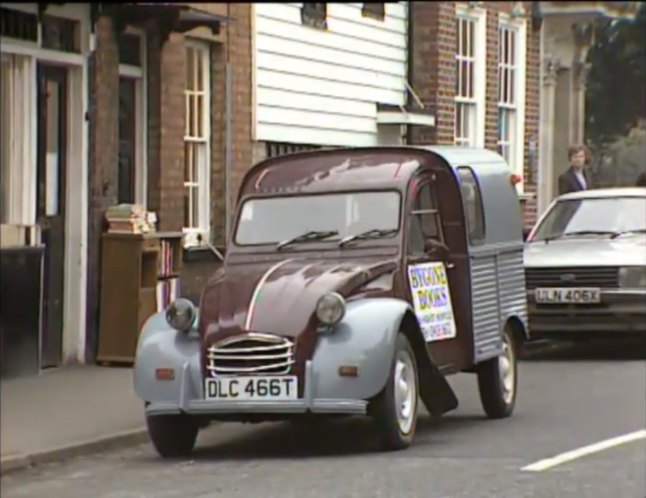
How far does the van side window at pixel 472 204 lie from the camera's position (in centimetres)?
1170

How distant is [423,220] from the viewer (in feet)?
37.4

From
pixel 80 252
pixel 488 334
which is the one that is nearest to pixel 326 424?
pixel 488 334

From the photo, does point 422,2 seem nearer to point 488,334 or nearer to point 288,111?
point 288,111

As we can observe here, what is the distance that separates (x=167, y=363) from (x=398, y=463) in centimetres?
146

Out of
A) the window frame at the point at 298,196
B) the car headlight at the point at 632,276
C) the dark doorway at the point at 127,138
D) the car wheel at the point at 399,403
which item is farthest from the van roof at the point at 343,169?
the car headlight at the point at 632,276

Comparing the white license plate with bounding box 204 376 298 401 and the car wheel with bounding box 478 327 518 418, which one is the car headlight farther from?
the white license plate with bounding box 204 376 298 401

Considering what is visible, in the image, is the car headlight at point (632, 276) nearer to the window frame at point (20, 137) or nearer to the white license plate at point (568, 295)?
the white license plate at point (568, 295)

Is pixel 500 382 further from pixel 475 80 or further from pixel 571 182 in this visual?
pixel 475 80

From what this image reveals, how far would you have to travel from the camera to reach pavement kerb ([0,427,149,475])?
9875 millimetres

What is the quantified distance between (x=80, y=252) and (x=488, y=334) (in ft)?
13.7

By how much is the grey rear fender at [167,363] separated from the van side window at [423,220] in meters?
1.65

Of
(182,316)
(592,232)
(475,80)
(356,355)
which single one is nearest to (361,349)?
(356,355)

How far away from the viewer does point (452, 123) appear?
→ 2138 cm

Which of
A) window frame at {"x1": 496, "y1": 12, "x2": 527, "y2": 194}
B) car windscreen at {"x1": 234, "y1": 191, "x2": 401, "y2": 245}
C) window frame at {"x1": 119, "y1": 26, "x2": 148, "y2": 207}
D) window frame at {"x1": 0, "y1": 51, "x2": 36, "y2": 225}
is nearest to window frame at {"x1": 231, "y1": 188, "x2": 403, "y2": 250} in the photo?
car windscreen at {"x1": 234, "y1": 191, "x2": 401, "y2": 245}
